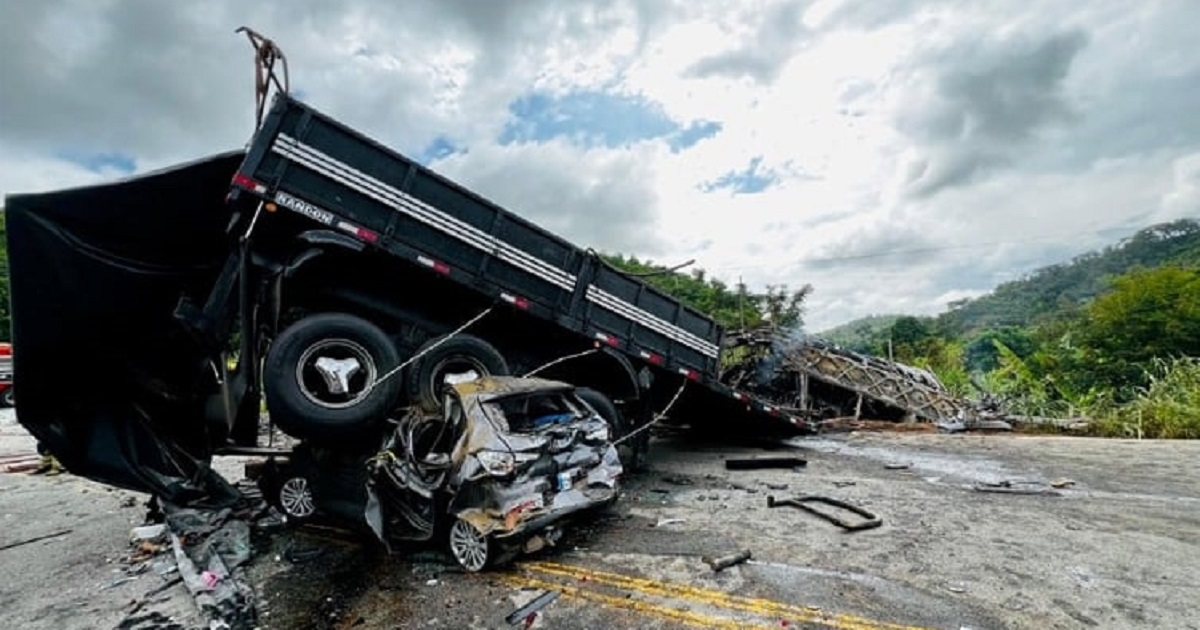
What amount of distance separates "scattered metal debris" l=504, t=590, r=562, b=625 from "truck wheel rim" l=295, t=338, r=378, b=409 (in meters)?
2.67

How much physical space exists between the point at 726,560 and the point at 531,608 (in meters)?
1.48

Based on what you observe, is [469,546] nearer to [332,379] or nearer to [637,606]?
[637,606]

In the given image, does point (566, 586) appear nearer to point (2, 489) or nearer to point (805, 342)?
point (2, 489)

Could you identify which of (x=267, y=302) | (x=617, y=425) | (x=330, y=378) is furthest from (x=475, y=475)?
(x=617, y=425)

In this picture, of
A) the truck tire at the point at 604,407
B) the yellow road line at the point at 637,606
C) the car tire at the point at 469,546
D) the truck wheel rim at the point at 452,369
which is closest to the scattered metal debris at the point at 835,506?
the truck tire at the point at 604,407

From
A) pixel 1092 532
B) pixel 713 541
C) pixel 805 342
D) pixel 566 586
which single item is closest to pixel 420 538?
pixel 566 586

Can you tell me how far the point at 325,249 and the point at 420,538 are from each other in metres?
2.78

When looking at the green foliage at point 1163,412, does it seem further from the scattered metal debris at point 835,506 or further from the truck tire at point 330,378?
the truck tire at point 330,378

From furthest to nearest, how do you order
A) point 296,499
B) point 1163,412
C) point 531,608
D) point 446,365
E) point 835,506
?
point 1163,412, point 446,365, point 835,506, point 296,499, point 531,608

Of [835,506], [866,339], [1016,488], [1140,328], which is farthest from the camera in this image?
[866,339]

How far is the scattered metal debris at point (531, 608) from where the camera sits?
358 cm

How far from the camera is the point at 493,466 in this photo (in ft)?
14.3

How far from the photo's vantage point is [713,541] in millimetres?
4906

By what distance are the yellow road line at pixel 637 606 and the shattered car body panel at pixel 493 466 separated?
0.32 m
